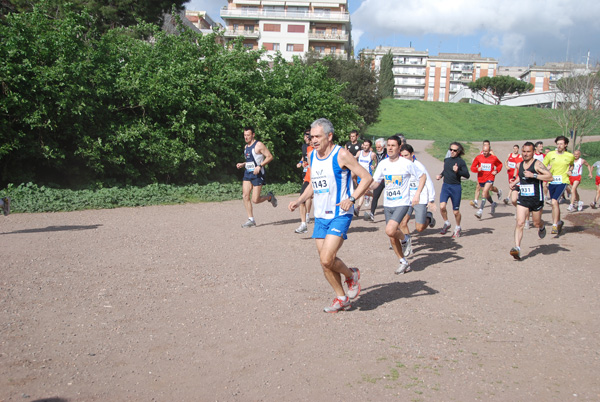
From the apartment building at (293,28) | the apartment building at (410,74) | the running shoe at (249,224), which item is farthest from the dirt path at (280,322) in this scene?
the apartment building at (410,74)

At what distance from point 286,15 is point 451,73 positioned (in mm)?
60018

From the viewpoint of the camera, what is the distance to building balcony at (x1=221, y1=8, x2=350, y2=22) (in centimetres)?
7544

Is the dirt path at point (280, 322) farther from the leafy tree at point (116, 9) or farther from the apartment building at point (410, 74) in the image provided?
the apartment building at point (410, 74)

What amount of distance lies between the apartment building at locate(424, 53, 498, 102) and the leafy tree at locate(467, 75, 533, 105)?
2435 cm

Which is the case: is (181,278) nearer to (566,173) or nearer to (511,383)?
(511,383)

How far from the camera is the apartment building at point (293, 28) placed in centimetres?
7538

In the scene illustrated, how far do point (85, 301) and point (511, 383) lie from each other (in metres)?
4.43

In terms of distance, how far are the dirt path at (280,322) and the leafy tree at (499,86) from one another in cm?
9084

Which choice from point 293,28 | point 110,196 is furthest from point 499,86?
point 110,196

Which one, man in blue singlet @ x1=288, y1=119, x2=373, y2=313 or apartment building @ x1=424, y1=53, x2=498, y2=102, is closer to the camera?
man in blue singlet @ x1=288, y1=119, x2=373, y2=313

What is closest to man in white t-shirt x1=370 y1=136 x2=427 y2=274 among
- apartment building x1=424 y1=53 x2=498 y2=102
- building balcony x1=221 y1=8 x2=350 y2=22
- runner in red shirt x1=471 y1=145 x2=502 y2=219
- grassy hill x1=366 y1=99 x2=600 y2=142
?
runner in red shirt x1=471 y1=145 x2=502 y2=219

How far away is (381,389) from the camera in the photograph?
4086mm

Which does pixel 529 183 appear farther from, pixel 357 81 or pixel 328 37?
pixel 328 37

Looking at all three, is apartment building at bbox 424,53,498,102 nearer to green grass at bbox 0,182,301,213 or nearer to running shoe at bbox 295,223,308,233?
green grass at bbox 0,182,301,213
